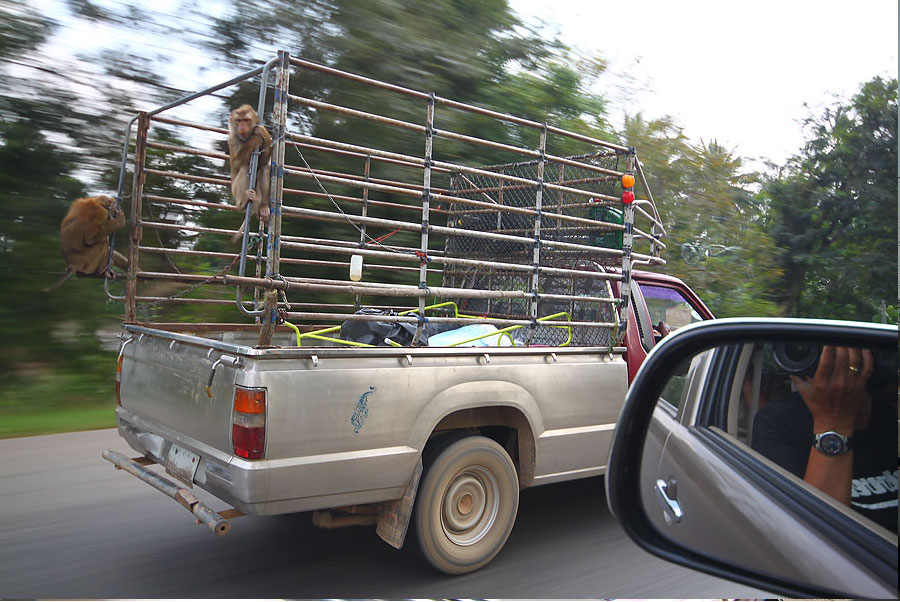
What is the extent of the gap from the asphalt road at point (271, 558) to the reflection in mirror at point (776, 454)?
2131mm

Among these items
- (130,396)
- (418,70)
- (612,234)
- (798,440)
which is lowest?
(130,396)

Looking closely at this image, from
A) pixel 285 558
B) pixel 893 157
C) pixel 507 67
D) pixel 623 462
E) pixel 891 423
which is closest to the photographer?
pixel 891 423

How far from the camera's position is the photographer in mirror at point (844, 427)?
49.3 inches

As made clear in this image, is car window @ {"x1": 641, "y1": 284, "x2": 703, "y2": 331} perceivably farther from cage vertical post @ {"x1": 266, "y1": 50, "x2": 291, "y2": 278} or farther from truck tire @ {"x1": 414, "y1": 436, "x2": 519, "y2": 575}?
cage vertical post @ {"x1": 266, "y1": 50, "x2": 291, "y2": 278}

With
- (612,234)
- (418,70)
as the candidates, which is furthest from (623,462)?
(418,70)

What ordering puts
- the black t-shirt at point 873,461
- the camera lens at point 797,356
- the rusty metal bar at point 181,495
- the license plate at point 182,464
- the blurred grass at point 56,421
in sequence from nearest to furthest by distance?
the black t-shirt at point 873,461, the camera lens at point 797,356, the rusty metal bar at point 181,495, the license plate at point 182,464, the blurred grass at point 56,421

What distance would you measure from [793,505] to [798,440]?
5.0 inches

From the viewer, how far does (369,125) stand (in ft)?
28.5

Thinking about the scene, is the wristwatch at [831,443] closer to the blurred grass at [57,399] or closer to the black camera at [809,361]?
the black camera at [809,361]

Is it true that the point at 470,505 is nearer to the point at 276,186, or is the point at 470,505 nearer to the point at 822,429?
the point at 276,186

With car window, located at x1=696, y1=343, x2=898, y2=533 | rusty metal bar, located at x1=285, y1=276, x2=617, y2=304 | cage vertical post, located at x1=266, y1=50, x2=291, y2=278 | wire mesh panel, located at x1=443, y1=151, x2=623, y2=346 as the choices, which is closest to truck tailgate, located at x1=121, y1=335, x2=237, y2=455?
cage vertical post, located at x1=266, y1=50, x2=291, y2=278

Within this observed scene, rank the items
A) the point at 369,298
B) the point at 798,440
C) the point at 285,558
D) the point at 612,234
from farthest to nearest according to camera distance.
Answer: the point at 369,298
the point at 612,234
the point at 285,558
the point at 798,440

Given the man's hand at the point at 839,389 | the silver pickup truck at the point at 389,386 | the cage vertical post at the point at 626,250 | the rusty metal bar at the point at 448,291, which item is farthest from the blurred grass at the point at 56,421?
the man's hand at the point at 839,389

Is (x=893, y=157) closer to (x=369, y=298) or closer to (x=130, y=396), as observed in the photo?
(x=369, y=298)
